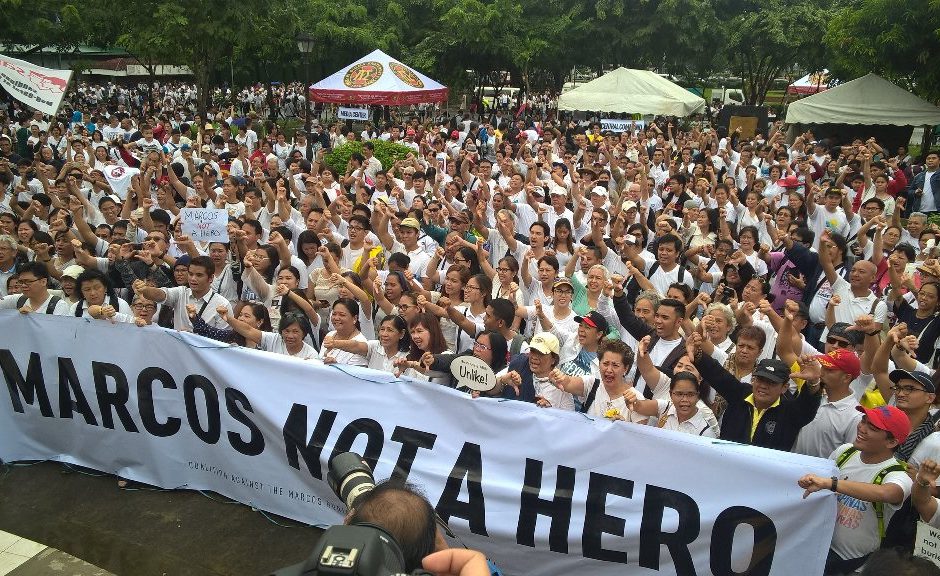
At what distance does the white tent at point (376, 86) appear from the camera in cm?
1964

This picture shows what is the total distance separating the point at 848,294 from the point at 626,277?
6.18 feet

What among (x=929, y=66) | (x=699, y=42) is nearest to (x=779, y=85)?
(x=699, y=42)

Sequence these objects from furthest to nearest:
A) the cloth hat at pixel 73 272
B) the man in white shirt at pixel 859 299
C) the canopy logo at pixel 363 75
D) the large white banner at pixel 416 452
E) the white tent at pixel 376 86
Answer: the canopy logo at pixel 363 75
the white tent at pixel 376 86
the cloth hat at pixel 73 272
the man in white shirt at pixel 859 299
the large white banner at pixel 416 452

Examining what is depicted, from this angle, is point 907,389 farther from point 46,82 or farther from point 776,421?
point 46,82

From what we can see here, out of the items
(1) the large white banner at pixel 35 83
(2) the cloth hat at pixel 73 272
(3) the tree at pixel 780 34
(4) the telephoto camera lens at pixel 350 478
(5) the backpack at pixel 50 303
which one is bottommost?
(5) the backpack at pixel 50 303

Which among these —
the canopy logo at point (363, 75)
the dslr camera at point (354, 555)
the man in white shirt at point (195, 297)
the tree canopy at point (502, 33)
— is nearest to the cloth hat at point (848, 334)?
the dslr camera at point (354, 555)

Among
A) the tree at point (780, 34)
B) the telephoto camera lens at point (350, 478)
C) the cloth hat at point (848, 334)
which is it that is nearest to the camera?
the telephoto camera lens at point (350, 478)

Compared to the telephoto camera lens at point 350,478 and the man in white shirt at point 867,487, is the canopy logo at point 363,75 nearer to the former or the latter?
the man in white shirt at point 867,487

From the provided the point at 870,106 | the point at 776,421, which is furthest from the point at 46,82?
the point at 870,106

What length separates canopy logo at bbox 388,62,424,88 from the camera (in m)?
20.3

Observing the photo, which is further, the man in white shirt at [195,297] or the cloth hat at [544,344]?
the man in white shirt at [195,297]

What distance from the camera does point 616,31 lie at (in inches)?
1080

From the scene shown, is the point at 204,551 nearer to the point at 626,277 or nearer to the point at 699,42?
the point at 626,277

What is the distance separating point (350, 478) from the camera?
8.59 feet
